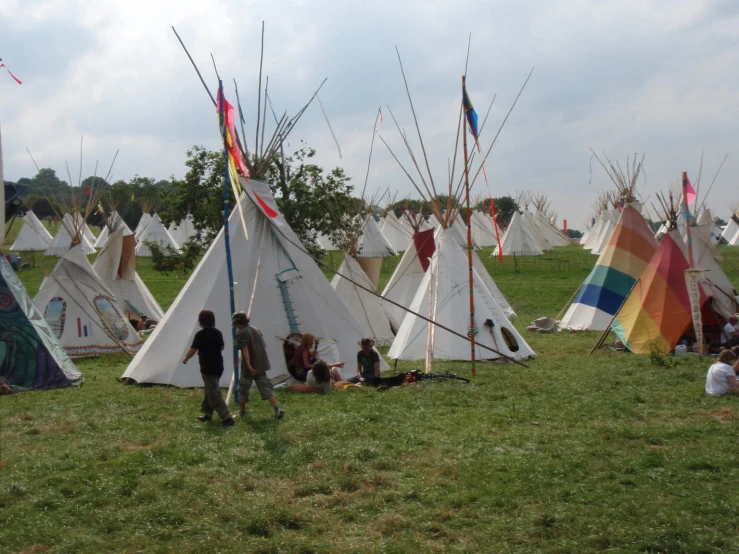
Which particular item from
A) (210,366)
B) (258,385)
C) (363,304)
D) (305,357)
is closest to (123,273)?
(363,304)

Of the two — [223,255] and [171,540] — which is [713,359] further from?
[171,540]

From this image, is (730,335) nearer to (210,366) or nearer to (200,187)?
(210,366)

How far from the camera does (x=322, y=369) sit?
866 cm

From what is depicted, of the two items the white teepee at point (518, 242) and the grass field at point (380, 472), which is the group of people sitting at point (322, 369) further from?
the white teepee at point (518, 242)

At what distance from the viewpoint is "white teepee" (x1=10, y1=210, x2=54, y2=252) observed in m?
31.4

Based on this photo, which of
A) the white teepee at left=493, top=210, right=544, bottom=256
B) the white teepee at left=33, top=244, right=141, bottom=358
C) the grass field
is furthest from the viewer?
the white teepee at left=493, top=210, right=544, bottom=256

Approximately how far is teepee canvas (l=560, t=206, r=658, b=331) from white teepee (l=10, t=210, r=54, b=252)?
24208 mm

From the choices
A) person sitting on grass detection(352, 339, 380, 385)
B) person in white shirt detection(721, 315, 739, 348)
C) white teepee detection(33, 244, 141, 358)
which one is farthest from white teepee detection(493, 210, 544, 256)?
person sitting on grass detection(352, 339, 380, 385)

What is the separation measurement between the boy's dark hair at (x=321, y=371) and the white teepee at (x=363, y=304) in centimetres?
548

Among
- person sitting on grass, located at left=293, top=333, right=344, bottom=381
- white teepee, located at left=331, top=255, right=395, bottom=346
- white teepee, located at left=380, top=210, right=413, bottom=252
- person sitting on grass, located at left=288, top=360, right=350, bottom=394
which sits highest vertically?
white teepee, located at left=380, top=210, right=413, bottom=252

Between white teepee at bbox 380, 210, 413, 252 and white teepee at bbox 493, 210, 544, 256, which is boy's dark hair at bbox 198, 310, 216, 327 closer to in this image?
white teepee at bbox 493, 210, 544, 256

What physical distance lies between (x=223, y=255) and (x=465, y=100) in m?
4.02

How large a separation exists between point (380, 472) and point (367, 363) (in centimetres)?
385

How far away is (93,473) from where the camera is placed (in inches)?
213
